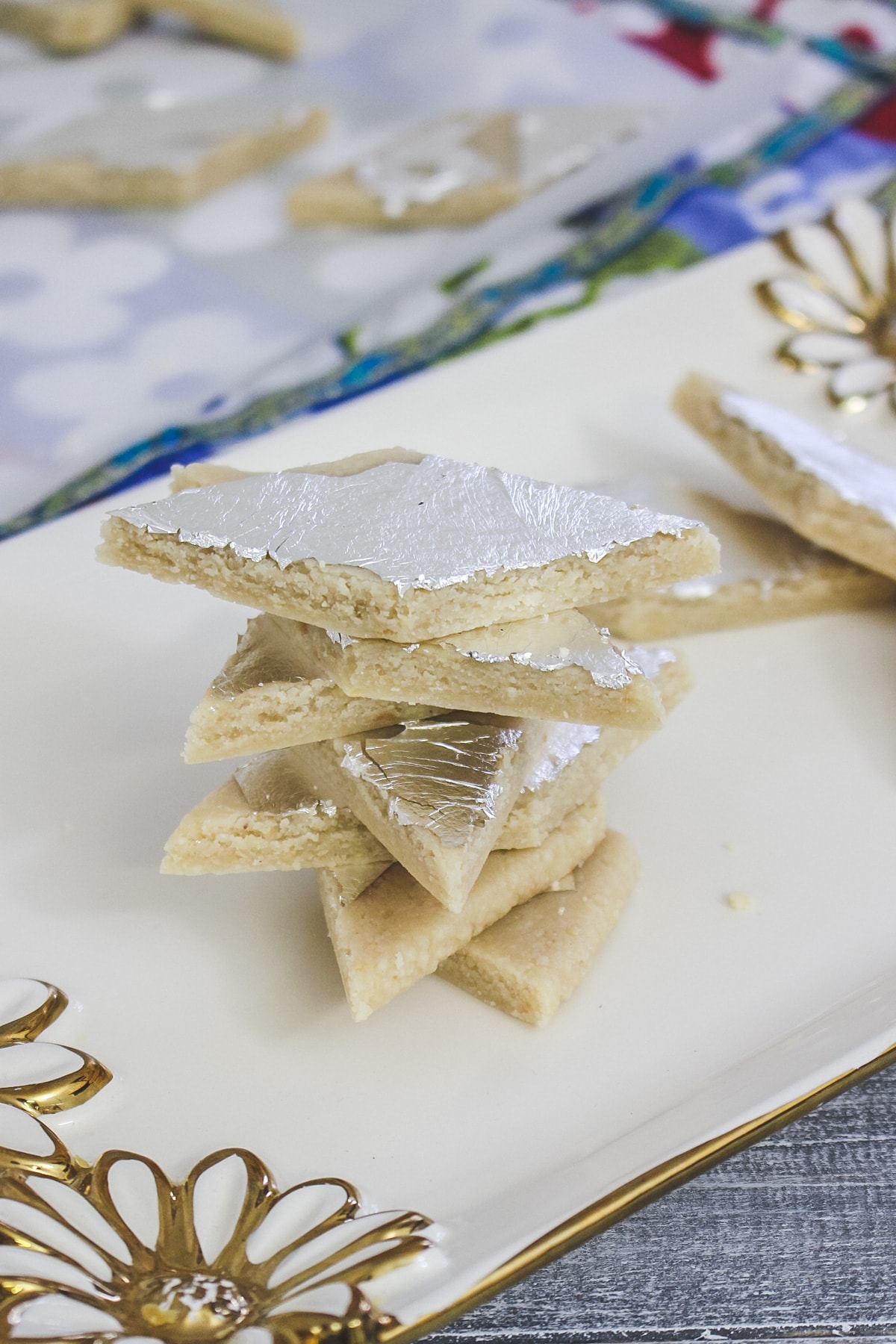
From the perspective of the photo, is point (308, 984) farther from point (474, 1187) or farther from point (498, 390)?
point (498, 390)

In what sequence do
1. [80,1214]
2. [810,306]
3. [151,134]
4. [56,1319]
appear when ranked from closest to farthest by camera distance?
[56,1319]
[80,1214]
[810,306]
[151,134]

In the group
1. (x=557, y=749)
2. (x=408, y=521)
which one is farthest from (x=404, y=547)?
(x=557, y=749)

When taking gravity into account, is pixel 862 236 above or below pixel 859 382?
above

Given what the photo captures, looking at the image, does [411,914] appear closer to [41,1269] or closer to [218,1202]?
[218,1202]

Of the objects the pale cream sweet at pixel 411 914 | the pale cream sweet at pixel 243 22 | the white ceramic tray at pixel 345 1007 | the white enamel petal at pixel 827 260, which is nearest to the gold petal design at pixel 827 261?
the white enamel petal at pixel 827 260

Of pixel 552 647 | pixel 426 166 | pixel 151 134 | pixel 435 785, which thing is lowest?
pixel 435 785

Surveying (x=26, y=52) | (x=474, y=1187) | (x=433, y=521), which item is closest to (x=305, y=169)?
(x=26, y=52)

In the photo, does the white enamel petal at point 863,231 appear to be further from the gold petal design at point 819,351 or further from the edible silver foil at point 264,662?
the edible silver foil at point 264,662
